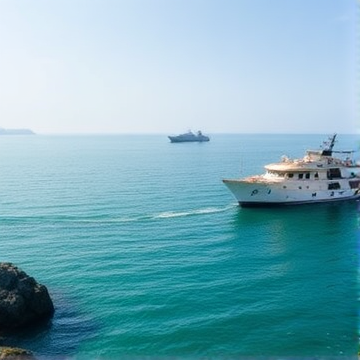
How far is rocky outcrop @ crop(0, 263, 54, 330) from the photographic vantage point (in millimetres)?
28266

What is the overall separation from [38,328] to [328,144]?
A: 1932 inches

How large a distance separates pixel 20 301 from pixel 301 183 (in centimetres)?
4173

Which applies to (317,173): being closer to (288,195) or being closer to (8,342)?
(288,195)

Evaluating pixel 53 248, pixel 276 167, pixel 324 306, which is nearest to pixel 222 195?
pixel 276 167

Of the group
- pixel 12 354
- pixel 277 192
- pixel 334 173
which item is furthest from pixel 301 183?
pixel 12 354

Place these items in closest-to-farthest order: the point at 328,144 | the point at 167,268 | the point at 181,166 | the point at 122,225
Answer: the point at 167,268 → the point at 122,225 → the point at 328,144 → the point at 181,166

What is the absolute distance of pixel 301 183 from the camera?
6194 cm

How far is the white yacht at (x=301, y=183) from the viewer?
60.5 m

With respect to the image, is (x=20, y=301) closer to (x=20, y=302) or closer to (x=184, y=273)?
(x=20, y=302)

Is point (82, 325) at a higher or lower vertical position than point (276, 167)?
lower

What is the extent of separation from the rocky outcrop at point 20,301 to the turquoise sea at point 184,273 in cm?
96

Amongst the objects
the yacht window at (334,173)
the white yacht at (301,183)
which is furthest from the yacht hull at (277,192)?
the yacht window at (334,173)

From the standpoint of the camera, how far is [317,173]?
206ft

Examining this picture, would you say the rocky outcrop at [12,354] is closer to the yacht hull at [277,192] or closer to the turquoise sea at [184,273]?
the turquoise sea at [184,273]
